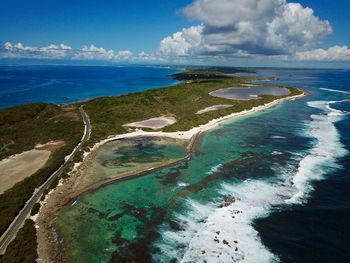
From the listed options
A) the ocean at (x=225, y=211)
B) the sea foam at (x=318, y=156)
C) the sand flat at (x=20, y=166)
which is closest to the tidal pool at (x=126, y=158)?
the ocean at (x=225, y=211)

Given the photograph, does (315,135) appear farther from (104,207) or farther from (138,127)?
(104,207)

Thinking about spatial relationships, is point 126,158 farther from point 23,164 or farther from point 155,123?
point 155,123

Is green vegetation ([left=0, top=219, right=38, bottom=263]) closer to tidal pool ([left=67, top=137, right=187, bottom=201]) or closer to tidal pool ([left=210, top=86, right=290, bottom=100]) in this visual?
tidal pool ([left=67, top=137, right=187, bottom=201])

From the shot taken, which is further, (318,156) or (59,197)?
(318,156)

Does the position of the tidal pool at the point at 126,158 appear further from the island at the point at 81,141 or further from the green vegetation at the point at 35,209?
the green vegetation at the point at 35,209

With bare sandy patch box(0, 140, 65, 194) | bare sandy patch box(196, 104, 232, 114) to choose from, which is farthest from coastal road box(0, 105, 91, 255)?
bare sandy patch box(196, 104, 232, 114)

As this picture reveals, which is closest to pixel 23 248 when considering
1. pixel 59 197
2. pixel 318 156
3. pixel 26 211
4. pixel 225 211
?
pixel 26 211
